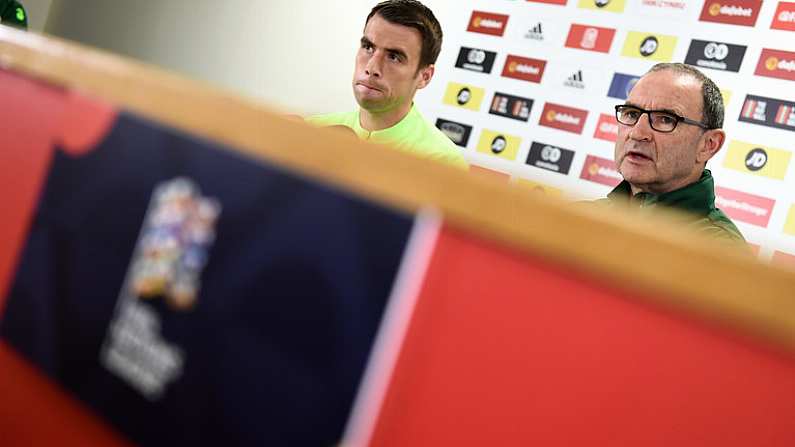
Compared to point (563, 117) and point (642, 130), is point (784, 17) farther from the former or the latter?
point (642, 130)

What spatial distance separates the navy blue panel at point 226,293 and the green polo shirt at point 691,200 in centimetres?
145

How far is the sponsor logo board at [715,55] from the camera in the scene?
9.32 feet

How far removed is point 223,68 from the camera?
4.65 meters

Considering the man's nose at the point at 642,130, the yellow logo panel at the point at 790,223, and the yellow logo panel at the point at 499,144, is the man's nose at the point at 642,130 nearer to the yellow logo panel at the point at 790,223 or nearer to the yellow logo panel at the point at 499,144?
the yellow logo panel at the point at 790,223

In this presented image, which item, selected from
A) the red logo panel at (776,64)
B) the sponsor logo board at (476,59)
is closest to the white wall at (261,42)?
the sponsor logo board at (476,59)

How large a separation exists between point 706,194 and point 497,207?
1.73m

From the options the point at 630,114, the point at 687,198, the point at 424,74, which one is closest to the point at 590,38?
the point at 424,74

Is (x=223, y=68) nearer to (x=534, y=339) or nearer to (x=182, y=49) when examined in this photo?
(x=182, y=49)

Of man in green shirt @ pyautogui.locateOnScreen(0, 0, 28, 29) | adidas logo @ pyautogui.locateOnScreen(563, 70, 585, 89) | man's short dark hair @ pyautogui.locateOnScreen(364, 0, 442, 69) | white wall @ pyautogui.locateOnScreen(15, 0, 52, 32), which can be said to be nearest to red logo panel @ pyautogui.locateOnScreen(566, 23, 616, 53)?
adidas logo @ pyautogui.locateOnScreen(563, 70, 585, 89)

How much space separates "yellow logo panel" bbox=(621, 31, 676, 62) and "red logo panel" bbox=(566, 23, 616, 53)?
0.08 m

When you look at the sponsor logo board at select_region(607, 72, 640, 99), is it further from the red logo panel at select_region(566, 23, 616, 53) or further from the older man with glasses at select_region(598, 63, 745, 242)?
the older man with glasses at select_region(598, 63, 745, 242)

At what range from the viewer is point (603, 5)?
10.6 ft

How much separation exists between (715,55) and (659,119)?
998 mm

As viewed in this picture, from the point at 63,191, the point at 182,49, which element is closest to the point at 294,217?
the point at 63,191
